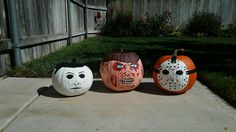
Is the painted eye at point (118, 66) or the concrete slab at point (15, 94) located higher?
the painted eye at point (118, 66)

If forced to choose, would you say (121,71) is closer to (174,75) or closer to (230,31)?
(174,75)

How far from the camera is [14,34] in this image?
14.3ft

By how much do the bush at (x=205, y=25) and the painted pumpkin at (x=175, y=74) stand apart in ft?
29.7

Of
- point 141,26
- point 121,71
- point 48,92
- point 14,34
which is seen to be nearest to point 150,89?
point 121,71

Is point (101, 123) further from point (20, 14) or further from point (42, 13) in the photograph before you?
point (42, 13)

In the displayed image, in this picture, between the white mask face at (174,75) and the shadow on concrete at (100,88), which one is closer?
the white mask face at (174,75)

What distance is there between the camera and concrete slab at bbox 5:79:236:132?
236 cm

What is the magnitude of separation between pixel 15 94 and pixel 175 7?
35.0 ft

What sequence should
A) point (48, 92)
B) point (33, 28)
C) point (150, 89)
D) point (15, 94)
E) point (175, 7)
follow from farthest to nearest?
point (175, 7) < point (33, 28) < point (150, 89) < point (48, 92) < point (15, 94)

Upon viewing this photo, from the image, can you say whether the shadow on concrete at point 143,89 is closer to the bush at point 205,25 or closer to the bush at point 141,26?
the bush at point 141,26

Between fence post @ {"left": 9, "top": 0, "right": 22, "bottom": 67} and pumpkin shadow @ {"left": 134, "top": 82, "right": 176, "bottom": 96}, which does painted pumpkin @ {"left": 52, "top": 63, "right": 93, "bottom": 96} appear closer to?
pumpkin shadow @ {"left": 134, "top": 82, "right": 176, "bottom": 96}

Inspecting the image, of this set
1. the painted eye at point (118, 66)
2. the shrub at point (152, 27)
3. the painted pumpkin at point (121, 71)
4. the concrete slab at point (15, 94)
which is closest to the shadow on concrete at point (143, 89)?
the painted pumpkin at point (121, 71)

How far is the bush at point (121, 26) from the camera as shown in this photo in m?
11.8

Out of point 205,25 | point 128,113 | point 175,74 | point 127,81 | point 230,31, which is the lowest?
point 128,113
